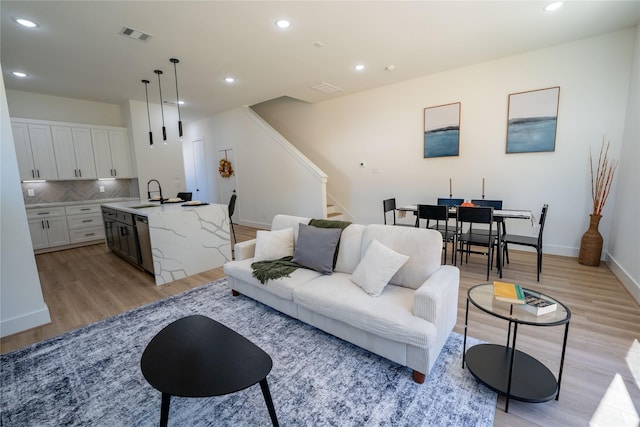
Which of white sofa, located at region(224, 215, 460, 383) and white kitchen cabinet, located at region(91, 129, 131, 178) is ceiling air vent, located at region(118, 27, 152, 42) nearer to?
white sofa, located at region(224, 215, 460, 383)

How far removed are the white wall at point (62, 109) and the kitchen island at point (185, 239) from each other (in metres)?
3.05

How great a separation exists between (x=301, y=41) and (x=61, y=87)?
186 inches

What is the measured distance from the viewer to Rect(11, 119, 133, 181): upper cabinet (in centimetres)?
493

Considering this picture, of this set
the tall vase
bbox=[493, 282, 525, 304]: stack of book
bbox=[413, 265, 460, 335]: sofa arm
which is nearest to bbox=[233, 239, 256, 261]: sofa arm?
bbox=[413, 265, 460, 335]: sofa arm

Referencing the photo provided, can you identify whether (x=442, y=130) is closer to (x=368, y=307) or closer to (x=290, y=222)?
(x=290, y=222)

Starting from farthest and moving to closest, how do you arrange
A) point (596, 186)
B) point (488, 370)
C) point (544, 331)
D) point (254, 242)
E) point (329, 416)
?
1. point (596, 186)
2. point (254, 242)
3. point (544, 331)
4. point (488, 370)
5. point (329, 416)

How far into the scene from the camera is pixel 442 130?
4762mm

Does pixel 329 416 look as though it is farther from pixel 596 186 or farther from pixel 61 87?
pixel 61 87

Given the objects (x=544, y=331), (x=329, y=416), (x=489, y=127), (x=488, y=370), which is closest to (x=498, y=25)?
(x=489, y=127)

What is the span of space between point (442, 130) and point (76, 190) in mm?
7568

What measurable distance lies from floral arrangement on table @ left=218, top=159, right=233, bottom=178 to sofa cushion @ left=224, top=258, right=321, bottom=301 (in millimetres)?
4974

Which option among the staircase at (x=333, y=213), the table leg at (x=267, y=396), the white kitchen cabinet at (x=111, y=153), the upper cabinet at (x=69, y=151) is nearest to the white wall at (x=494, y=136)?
the staircase at (x=333, y=213)

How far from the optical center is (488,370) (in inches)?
66.1

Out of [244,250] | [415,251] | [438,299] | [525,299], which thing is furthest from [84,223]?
[525,299]
